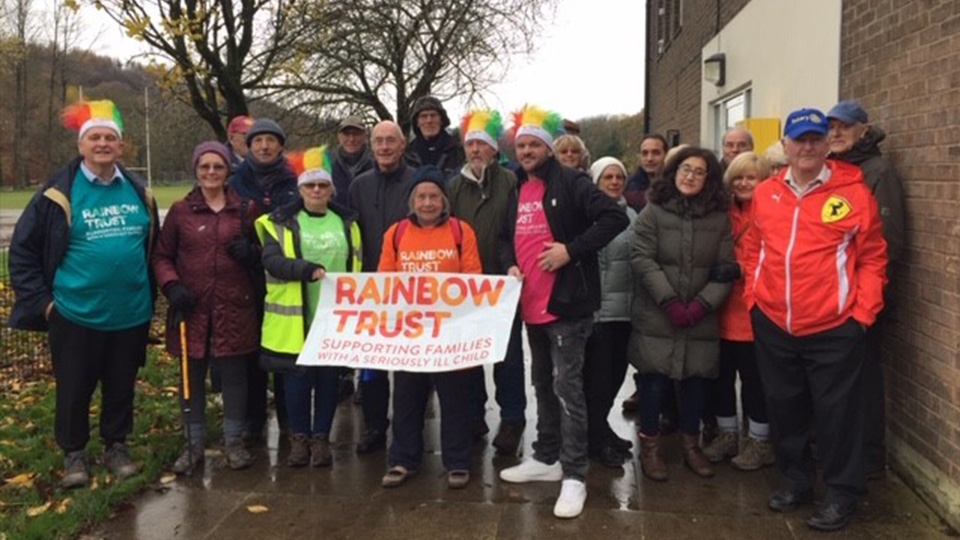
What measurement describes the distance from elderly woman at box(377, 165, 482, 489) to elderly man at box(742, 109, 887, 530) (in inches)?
66.2

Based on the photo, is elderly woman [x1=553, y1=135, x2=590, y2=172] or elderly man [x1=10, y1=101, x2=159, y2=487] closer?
elderly man [x1=10, y1=101, x2=159, y2=487]

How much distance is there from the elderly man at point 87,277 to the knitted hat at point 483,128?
2056 millimetres

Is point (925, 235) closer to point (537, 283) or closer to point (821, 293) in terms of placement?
point (821, 293)

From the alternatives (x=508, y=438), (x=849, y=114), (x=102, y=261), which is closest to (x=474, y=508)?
(x=508, y=438)

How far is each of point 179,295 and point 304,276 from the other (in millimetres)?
771

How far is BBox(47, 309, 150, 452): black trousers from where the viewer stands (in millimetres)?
4754

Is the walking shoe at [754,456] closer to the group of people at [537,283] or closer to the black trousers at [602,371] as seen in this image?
the group of people at [537,283]

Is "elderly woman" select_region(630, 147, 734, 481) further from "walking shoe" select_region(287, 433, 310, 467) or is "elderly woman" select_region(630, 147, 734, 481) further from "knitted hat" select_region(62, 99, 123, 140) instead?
"knitted hat" select_region(62, 99, 123, 140)

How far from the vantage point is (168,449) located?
5.35 m

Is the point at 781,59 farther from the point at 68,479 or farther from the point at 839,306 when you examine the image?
the point at 68,479

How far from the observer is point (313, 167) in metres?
4.98

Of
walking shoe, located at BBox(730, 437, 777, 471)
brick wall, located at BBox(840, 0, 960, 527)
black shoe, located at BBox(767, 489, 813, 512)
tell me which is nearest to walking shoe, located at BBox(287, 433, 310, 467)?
walking shoe, located at BBox(730, 437, 777, 471)

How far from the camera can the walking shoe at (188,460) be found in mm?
5039

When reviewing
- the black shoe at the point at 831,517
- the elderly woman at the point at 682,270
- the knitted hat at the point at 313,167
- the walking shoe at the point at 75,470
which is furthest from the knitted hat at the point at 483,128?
the walking shoe at the point at 75,470
